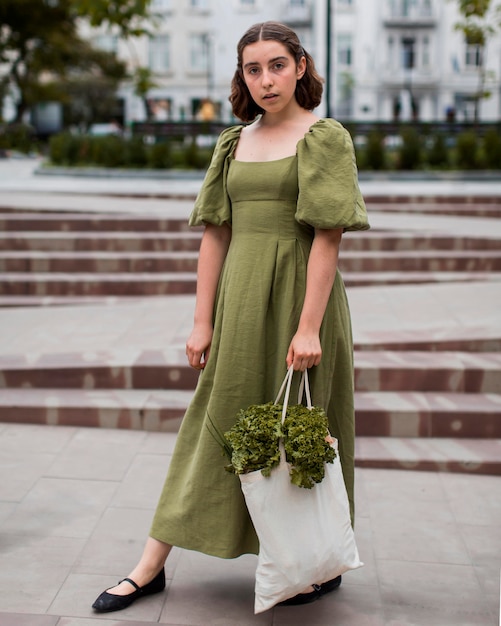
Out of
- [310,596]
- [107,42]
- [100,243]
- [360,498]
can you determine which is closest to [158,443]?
[360,498]

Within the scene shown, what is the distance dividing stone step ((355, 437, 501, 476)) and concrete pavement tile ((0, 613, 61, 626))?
2.05 m

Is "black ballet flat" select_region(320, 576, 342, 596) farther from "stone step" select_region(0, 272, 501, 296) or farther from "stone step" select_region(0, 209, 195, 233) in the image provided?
"stone step" select_region(0, 209, 195, 233)

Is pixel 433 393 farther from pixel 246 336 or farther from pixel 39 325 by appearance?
pixel 39 325

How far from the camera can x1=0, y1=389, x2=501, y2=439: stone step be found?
16.4ft

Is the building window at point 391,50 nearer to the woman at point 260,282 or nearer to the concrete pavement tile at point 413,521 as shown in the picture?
the concrete pavement tile at point 413,521

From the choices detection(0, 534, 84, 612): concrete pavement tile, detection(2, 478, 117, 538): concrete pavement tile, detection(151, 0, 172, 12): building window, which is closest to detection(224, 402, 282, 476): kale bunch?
detection(0, 534, 84, 612): concrete pavement tile

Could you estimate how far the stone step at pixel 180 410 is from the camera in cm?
500

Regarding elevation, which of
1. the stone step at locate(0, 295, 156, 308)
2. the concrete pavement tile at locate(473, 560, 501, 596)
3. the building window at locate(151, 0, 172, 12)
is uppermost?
the building window at locate(151, 0, 172, 12)

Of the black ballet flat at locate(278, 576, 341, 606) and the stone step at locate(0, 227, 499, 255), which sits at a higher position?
the stone step at locate(0, 227, 499, 255)

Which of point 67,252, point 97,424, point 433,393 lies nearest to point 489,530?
point 433,393

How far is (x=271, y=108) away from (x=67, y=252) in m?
6.16

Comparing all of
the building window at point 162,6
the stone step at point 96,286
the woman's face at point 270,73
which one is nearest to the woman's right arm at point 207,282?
the woman's face at point 270,73

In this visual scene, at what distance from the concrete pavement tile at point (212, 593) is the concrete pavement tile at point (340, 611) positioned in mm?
80

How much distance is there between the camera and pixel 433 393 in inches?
209
